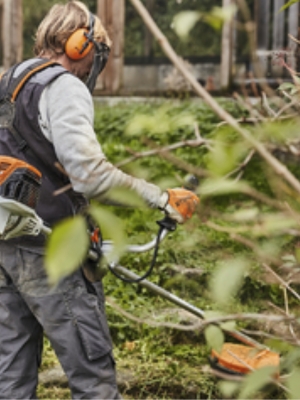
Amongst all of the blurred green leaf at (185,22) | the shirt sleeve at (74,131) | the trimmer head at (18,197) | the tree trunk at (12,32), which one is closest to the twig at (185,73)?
the blurred green leaf at (185,22)

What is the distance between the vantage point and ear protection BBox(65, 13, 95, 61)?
2828 millimetres

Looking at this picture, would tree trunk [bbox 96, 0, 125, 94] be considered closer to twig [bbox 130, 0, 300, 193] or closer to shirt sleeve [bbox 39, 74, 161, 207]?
shirt sleeve [bbox 39, 74, 161, 207]

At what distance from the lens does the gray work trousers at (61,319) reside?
A: 9.12 feet

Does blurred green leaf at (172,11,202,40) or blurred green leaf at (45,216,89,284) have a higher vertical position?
blurred green leaf at (172,11,202,40)

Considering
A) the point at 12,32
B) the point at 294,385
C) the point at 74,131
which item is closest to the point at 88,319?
the point at 74,131

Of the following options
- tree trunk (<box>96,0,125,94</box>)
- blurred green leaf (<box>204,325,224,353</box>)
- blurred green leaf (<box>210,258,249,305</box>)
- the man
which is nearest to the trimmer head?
the man

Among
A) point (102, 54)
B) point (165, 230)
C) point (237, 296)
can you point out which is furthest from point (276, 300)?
point (102, 54)

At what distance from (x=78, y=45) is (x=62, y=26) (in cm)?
12

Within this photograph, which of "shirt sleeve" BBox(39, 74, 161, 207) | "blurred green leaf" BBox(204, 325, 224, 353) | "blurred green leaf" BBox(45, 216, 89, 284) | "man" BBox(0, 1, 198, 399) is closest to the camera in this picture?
"blurred green leaf" BBox(45, 216, 89, 284)

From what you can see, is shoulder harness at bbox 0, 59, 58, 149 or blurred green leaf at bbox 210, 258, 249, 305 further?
shoulder harness at bbox 0, 59, 58, 149

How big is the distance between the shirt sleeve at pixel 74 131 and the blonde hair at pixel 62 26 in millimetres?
314

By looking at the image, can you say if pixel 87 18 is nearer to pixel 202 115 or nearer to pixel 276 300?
pixel 276 300

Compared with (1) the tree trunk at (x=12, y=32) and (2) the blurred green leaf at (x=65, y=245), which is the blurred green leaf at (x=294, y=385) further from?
(1) the tree trunk at (x=12, y=32)

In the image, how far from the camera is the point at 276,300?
4672mm
